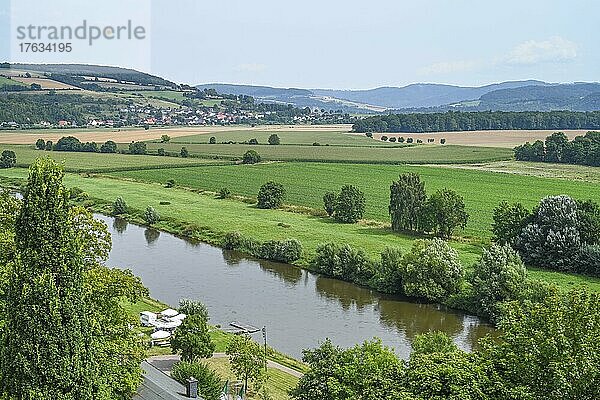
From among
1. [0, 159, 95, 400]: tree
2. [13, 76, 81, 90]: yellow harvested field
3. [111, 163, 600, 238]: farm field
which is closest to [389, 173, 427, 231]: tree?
[111, 163, 600, 238]: farm field

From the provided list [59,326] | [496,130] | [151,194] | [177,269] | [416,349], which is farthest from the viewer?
[496,130]

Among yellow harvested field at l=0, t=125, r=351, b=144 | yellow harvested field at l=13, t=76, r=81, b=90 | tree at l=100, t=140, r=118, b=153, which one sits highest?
yellow harvested field at l=13, t=76, r=81, b=90

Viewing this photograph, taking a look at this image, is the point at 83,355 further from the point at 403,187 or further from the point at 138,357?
the point at 403,187

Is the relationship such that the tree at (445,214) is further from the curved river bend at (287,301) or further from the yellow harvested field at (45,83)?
the yellow harvested field at (45,83)

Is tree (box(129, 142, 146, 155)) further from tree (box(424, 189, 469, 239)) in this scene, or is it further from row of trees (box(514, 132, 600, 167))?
tree (box(424, 189, 469, 239))

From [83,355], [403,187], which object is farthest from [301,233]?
[83,355]

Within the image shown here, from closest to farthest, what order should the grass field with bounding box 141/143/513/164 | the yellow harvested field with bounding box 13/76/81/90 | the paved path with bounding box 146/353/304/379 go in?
the paved path with bounding box 146/353/304/379, the grass field with bounding box 141/143/513/164, the yellow harvested field with bounding box 13/76/81/90
